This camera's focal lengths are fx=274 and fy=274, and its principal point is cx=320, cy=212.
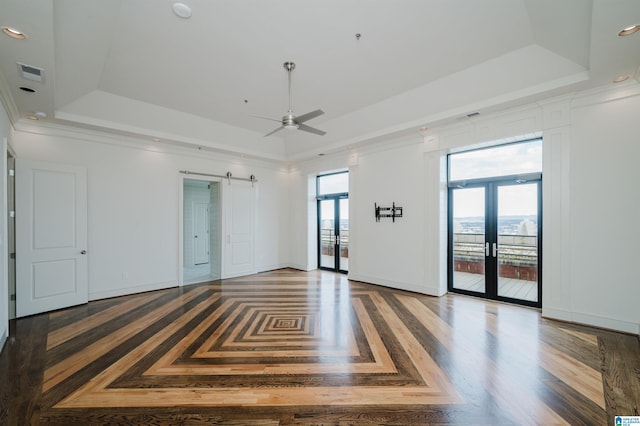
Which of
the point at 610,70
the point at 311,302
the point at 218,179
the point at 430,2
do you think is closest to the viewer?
the point at 430,2

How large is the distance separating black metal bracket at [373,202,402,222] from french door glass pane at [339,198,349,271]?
1322 mm

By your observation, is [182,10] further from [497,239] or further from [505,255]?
[505,255]

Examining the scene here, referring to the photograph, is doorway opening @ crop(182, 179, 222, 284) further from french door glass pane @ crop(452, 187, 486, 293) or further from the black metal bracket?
french door glass pane @ crop(452, 187, 486, 293)

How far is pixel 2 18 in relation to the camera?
212 cm

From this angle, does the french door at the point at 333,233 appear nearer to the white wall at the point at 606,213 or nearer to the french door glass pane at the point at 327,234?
the french door glass pane at the point at 327,234

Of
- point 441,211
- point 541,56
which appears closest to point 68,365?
point 441,211

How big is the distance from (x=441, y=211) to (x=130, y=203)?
233 inches

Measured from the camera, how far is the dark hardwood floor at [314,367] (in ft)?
6.91

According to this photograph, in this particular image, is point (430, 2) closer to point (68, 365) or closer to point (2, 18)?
point (2, 18)

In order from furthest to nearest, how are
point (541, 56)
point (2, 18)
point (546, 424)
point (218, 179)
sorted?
point (218, 179) → point (541, 56) → point (2, 18) → point (546, 424)

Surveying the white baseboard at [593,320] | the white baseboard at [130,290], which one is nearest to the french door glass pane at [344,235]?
the white baseboard at [130,290]

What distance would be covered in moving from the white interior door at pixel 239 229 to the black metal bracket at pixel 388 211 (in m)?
3.23

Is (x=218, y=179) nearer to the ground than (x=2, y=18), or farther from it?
nearer to the ground

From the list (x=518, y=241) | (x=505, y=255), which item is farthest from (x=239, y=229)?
(x=518, y=241)
